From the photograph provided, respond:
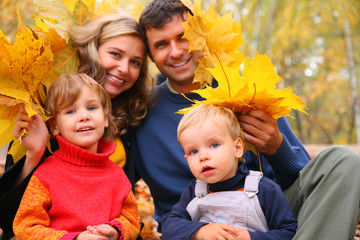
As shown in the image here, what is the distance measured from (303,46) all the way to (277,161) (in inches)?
614

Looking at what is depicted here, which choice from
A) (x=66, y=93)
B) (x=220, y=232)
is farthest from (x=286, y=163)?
(x=66, y=93)

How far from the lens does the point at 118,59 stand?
2.93 m

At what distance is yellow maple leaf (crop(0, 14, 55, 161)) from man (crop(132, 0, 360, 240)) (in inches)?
40.7

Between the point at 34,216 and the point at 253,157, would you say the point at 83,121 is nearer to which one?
the point at 34,216

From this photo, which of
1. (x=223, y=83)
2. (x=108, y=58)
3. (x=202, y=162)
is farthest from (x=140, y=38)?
(x=202, y=162)

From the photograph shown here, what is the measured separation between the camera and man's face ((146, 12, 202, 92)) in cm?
289

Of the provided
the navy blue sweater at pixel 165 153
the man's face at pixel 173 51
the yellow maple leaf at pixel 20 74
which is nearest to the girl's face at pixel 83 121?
the yellow maple leaf at pixel 20 74

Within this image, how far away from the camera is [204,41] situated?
2.67m

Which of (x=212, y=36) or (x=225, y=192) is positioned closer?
(x=225, y=192)


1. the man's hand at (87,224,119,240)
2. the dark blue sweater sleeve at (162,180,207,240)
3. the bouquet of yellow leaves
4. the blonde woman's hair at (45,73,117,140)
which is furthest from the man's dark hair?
the man's hand at (87,224,119,240)

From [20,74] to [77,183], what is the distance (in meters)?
0.70

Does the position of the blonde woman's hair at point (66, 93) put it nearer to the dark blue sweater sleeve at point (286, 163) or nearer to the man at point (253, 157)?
the man at point (253, 157)

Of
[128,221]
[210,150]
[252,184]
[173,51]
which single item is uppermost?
[173,51]

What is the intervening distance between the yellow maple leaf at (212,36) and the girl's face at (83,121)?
2.81 feet
